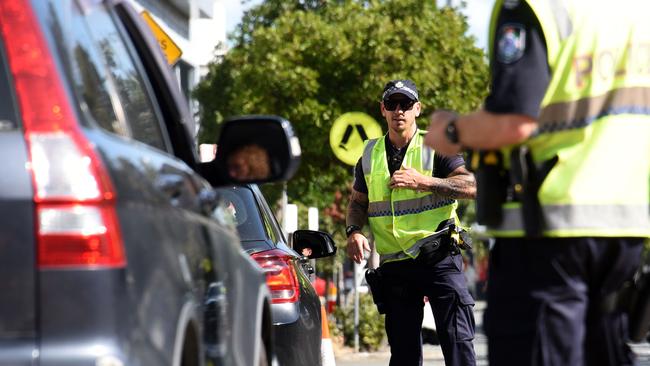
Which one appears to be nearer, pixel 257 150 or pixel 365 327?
pixel 257 150

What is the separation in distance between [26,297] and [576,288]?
1774 mm

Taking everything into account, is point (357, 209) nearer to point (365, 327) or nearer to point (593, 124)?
point (593, 124)

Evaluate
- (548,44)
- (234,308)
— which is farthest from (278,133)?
(548,44)

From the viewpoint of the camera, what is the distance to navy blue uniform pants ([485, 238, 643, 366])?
458cm

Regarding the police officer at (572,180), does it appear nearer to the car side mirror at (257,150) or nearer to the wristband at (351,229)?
the car side mirror at (257,150)

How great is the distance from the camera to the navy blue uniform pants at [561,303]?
458 centimetres

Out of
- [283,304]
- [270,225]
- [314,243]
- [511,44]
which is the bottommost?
[283,304]

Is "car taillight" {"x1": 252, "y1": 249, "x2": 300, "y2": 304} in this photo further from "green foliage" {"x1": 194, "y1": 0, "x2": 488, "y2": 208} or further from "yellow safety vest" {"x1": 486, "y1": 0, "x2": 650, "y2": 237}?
"green foliage" {"x1": 194, "y1": 0, "x2": 488, "y2": 208}

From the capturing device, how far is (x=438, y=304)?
916 centimetres

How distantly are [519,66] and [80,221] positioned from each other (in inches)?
61.6

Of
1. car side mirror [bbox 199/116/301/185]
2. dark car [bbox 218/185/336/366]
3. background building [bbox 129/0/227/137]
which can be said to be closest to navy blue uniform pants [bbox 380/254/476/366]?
dark car [bbox 218/185/336/366]

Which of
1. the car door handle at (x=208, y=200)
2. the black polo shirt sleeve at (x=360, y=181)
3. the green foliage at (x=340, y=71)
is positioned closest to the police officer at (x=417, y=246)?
the black polo shirt sleeve at (x=360, y=181)

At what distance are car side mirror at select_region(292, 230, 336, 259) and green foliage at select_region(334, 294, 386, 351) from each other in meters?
9.72

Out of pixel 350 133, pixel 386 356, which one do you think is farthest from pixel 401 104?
pixel 350 133
